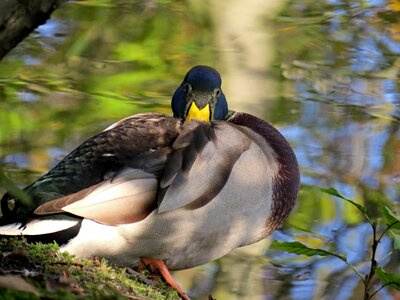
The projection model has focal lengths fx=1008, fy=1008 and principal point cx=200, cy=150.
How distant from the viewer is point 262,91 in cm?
862

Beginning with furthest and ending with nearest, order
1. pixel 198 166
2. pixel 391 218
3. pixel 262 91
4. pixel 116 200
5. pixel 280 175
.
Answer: pixel 262 91, pixel 280 175, pixel 198 166, pixel 116 200, pixel 391 218

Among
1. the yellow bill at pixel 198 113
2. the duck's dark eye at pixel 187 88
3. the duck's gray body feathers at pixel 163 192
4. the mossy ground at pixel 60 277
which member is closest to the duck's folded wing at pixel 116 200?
the duck's gray body feathers at pixel 163 192

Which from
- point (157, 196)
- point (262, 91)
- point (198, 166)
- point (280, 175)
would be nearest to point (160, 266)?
point (157, 196)

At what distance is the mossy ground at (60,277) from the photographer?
241cm

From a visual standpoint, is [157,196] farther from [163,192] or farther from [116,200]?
[116,200]

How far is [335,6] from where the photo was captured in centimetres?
1096

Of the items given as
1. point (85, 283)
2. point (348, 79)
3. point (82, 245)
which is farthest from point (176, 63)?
point (85, 283)

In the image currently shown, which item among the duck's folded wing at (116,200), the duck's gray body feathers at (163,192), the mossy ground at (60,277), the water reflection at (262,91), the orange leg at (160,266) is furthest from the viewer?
the water reflection at (262,91)

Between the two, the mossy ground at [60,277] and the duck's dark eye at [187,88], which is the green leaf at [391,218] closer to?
the mossy ground at [60,277]

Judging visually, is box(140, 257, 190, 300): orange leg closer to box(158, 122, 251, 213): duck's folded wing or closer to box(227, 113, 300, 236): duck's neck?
box(158, 122, 251, 213): duck's folded wing

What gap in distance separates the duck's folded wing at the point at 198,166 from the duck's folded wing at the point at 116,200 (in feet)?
0.21

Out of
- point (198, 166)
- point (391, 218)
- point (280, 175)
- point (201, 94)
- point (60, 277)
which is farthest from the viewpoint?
point (201, 94)

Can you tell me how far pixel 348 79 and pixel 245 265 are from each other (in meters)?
3.22

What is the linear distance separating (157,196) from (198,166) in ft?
0.85
